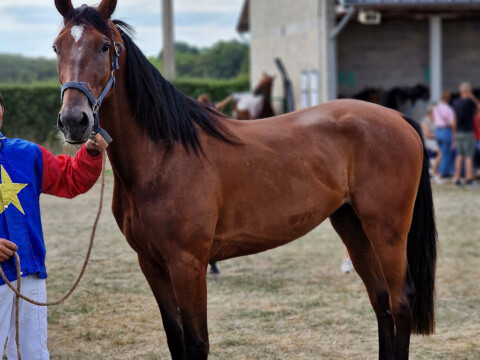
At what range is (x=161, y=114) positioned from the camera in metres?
3.03

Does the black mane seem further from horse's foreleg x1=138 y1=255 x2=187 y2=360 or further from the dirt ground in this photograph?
the dirt ground

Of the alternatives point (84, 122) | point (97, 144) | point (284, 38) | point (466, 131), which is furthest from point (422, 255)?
point (284, 38)

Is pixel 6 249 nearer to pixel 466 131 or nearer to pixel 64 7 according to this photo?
pixel 64 7

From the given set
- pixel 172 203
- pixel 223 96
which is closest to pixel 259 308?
pixel 172 203

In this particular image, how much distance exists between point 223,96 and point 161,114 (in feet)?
59.1

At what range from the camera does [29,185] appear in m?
2.75

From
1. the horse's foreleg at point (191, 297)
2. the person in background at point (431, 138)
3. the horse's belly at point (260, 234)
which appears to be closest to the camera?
the horse's foreleg at point (191, 297)

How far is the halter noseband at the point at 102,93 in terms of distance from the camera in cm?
256

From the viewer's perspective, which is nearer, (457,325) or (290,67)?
(457,325)

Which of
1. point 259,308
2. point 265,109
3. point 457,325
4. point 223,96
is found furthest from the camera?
point 223,96

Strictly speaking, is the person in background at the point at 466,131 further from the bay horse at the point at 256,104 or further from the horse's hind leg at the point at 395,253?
the horse's hind leg at the point at 395,253

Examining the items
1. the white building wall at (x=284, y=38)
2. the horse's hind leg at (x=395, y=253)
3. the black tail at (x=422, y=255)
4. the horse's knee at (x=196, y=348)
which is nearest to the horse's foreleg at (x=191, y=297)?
the horse's knee at (x=196, y=348)

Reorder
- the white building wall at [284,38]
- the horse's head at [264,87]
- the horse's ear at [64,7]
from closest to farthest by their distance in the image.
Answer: the horse's ear at [64,7]
the white building wall at [284,38]
the horse's head at [264,87]

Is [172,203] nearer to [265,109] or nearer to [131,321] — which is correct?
[131,321]
